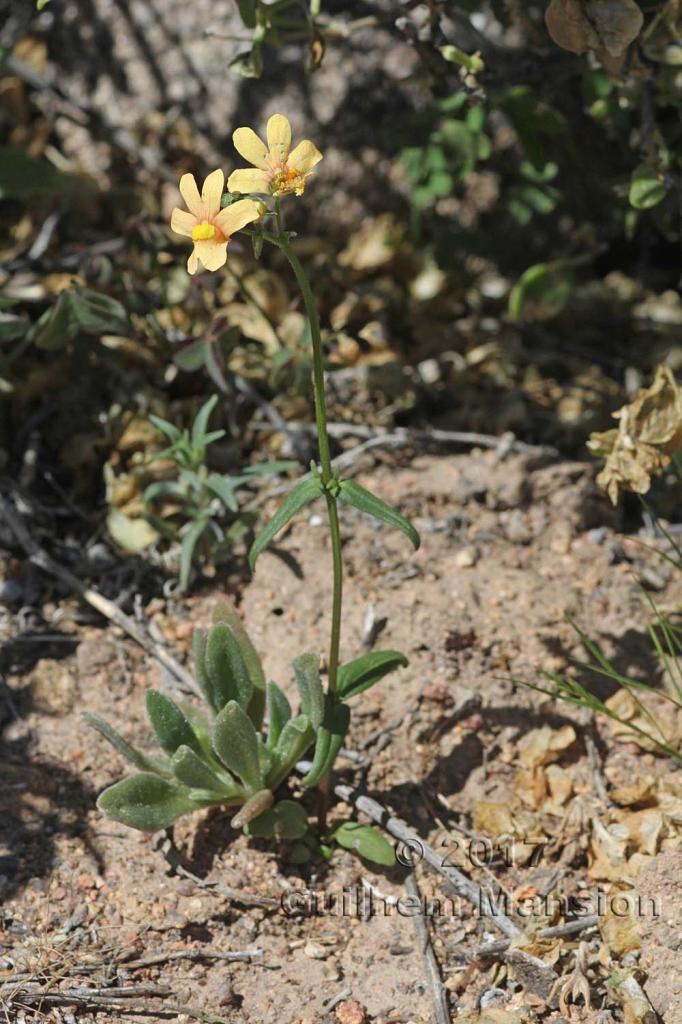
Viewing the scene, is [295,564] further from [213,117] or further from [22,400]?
[213,117]

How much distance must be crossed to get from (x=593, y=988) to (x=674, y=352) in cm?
220

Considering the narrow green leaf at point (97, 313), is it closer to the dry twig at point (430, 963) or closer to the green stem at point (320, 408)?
the green stem at point (320, 408)

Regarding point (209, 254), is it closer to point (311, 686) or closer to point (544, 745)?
point (311, 686)

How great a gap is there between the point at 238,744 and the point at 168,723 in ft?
0.57

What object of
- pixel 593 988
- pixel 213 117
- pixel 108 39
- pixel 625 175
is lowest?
pixel 593 988

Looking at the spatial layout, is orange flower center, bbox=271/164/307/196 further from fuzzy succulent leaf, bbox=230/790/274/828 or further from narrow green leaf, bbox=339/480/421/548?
fuzzy succulent leaf, bbox=230/790/274/828

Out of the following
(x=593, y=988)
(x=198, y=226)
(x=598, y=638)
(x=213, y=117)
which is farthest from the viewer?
(x=213, y=117)

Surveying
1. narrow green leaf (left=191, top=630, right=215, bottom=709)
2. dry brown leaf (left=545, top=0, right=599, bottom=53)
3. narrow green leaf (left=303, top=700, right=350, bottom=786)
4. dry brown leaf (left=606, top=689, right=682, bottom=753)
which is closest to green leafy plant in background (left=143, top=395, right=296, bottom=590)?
narrow green leaf (left=191, top=630, right=215, bottom=709)

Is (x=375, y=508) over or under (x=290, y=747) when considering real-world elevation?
over

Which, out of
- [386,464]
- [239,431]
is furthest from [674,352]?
[239,431]

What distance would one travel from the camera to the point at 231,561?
9.90 ft

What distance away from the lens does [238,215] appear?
1.86 m

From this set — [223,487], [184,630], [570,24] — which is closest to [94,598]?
[184,630]

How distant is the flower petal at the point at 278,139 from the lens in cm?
194
